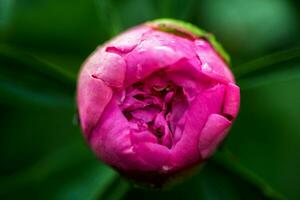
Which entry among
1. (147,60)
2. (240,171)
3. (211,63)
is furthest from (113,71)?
(240,171)

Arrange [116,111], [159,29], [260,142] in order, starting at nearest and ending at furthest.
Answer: [116,111]
[159,29]
[260,142]

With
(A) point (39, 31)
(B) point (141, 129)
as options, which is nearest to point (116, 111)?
(B) point (141, 129)

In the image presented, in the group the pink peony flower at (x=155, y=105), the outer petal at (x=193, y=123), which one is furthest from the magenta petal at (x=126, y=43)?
the outer petal at (x=193, y=123)

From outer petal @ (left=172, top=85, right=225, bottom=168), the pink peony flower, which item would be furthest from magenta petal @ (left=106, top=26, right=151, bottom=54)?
outer petal @ (left=172, top=85, right=225, bottom=168)

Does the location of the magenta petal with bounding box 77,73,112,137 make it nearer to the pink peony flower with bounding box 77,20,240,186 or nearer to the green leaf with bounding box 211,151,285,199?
the pink peony flower with bounding box 77,20,240,186

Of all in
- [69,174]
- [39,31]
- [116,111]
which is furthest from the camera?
[39,31]

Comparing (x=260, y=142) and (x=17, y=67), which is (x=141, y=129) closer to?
(x=17, y=67)

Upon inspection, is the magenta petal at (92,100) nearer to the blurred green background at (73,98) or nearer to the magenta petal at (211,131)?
the magenta petal at (211,131)
